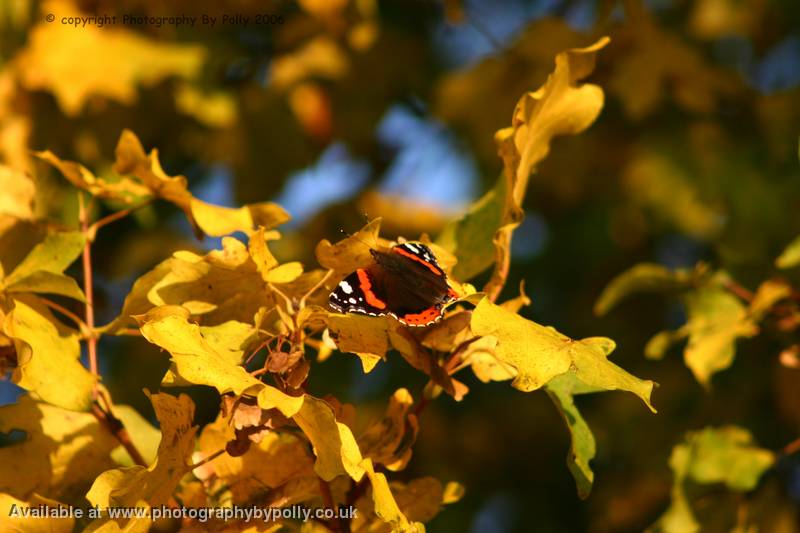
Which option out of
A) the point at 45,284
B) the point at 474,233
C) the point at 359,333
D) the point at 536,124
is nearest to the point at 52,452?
the point at 45,284

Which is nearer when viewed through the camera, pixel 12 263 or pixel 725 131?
pixel 12 263

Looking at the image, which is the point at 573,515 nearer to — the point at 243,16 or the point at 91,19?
the point at 243,16

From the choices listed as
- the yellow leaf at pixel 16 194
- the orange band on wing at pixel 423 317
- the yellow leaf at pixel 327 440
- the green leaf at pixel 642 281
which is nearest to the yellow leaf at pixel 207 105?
the yellow leaf at pixel 16 194

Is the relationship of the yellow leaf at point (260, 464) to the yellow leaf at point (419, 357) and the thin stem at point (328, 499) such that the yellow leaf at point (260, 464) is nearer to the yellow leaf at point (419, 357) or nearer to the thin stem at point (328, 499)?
the thin stem at point (328, 499)

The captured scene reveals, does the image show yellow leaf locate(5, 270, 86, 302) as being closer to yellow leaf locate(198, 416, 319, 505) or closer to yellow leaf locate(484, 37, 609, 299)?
yellow leaf locate(198, 416, 319, 505)

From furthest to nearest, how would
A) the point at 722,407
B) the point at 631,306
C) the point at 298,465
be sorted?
1. the point at 631,306
2. the point at 722,407
3. the point at 298,465

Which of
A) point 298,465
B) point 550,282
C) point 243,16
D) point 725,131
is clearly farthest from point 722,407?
point 243,16

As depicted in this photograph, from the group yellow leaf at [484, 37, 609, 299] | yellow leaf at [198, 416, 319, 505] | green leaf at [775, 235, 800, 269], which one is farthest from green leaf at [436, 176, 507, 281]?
green leaf at [775, 235, 800, 269]
